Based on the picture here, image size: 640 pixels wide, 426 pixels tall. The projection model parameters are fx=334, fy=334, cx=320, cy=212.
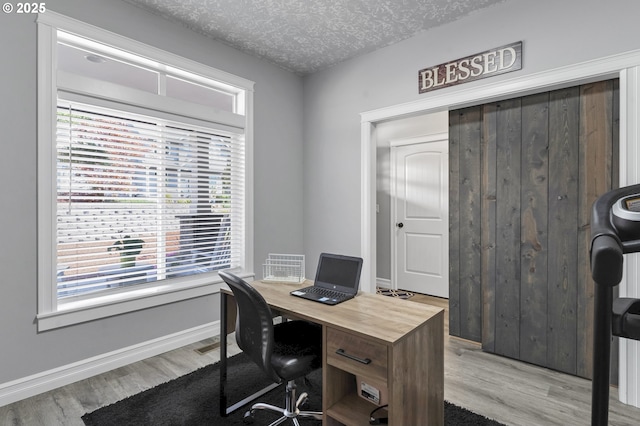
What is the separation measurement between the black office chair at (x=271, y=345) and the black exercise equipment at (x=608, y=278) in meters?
1.19

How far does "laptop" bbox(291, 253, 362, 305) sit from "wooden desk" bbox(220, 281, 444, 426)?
0.06m

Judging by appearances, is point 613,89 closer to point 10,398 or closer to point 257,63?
point 257,63

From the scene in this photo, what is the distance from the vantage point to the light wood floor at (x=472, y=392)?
1.97 metres

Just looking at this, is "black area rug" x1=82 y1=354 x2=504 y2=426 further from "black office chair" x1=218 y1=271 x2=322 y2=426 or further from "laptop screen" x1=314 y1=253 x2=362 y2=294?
"laptop screen" x1=314 y1=253 x2=362 y2=294

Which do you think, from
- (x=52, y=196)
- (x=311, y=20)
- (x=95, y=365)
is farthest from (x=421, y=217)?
(x=52, y=196)

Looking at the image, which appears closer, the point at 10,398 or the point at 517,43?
the point at 10,398

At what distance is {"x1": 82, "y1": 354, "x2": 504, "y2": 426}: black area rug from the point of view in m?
1.93

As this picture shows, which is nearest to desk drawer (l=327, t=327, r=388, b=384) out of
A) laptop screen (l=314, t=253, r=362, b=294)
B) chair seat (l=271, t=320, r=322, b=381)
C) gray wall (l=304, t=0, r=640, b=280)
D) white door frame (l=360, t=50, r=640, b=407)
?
chair seat (l=271, t=320, r=322, b=381)

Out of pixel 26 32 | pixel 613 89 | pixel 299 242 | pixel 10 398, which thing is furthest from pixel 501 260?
pixel 26 32

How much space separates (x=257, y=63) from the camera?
3525 mm

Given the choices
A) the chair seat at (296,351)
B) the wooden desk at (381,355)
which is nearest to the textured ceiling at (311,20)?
the wooden desk at (381,355)

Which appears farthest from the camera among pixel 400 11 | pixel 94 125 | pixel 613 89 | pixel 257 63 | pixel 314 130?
pixel 314 130

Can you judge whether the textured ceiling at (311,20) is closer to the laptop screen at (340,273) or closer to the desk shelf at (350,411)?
the laptop screen at (340,273)

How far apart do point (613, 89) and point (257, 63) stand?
303 cm
